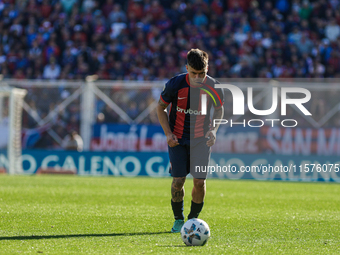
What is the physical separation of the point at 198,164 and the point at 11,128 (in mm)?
11512

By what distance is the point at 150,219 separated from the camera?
7.33m

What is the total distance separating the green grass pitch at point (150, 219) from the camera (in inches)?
213

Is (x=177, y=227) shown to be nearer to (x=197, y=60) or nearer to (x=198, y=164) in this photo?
(x=198, y=164)

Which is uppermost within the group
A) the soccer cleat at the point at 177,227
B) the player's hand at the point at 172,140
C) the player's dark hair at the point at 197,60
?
the player's dark hair at the point at 197,60

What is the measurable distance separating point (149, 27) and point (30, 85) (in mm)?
6135

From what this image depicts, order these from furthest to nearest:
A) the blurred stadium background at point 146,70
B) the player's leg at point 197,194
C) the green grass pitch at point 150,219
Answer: the blurred stadium background at point 146,70 → the player's leg at point 197,194 → the green grass pitch at point 150,219

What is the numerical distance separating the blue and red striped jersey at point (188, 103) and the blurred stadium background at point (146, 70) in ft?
29.7

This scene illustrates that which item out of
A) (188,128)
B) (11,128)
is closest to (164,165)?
(11,128)

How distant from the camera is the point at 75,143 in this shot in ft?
52.5

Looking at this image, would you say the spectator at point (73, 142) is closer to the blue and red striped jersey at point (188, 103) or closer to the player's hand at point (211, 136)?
the blue and red striped jersey at point (188, 103)

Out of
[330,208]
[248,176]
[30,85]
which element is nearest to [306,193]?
[330,208]

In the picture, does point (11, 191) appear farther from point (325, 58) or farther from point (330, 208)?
point (325, 58)

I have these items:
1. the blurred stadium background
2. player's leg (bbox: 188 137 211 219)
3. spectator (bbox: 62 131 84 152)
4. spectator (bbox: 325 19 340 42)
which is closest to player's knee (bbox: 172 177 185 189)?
player's leg (bbox: 188 137 211 219)

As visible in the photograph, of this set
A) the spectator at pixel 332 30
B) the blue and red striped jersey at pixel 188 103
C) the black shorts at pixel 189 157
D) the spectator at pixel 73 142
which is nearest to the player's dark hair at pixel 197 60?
the blue and red striped jersey at pixel 188 103
